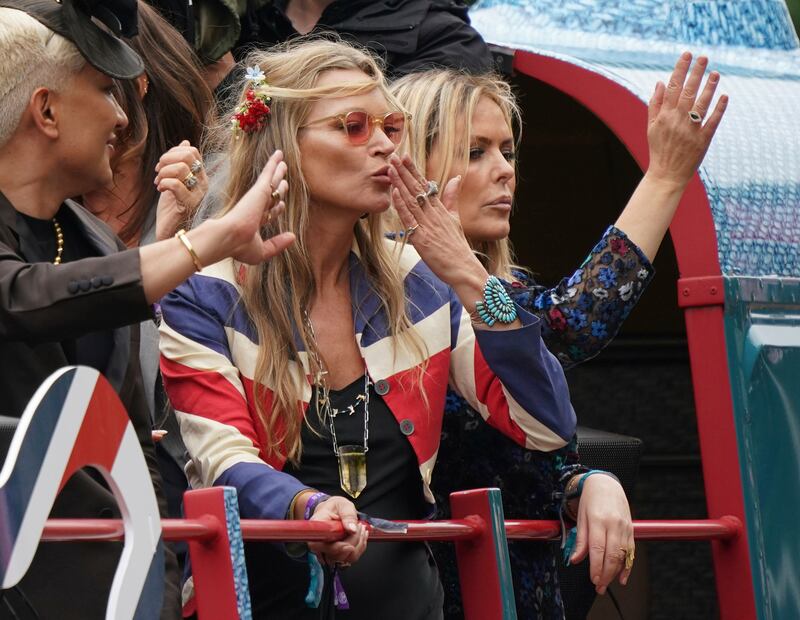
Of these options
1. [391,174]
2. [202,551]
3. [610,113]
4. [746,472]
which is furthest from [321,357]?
[610,113]

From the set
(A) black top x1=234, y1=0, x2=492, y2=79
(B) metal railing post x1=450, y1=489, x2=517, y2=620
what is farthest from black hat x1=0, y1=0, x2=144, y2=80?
(A) black top x1=234, y1=0, x2=492, y2=79

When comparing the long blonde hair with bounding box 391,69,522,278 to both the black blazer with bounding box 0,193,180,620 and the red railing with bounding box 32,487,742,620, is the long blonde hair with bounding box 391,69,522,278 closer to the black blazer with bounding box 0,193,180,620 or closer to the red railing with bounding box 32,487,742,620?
the red railing with bounding box 32,487,742,620

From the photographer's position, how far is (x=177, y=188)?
361 cm

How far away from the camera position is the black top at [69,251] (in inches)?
106

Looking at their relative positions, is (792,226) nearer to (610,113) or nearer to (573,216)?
(610,113)

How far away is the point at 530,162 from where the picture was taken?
628 centimetres

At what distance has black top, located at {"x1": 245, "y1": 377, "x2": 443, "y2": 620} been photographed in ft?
10.0

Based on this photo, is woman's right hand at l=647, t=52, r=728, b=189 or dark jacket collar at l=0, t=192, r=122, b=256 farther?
woman's right hand at l=647, t=52, r=728, b=189

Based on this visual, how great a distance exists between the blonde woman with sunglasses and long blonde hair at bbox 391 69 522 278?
54 cm

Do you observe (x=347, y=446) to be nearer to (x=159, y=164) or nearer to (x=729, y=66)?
(x=159, y=164)

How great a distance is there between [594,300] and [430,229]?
0.48 metres

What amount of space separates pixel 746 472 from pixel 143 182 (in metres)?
1.81

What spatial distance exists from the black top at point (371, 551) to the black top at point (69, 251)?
57cm

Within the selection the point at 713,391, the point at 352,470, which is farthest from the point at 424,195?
the point at 713,391
